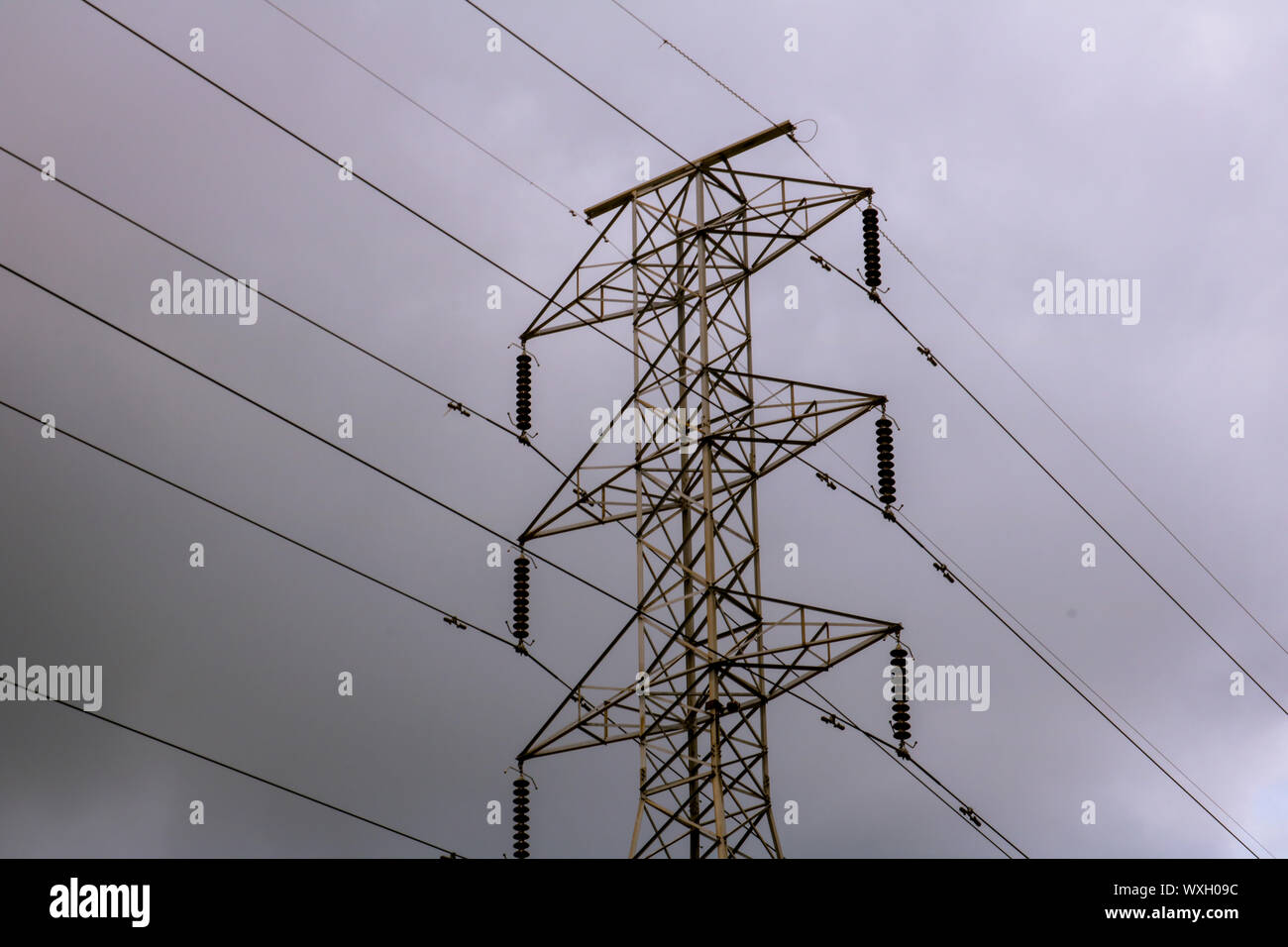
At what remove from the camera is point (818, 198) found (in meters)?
31.4

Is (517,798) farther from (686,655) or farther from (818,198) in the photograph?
(818,198)

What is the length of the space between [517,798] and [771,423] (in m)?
7.67

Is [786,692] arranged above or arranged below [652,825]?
above
